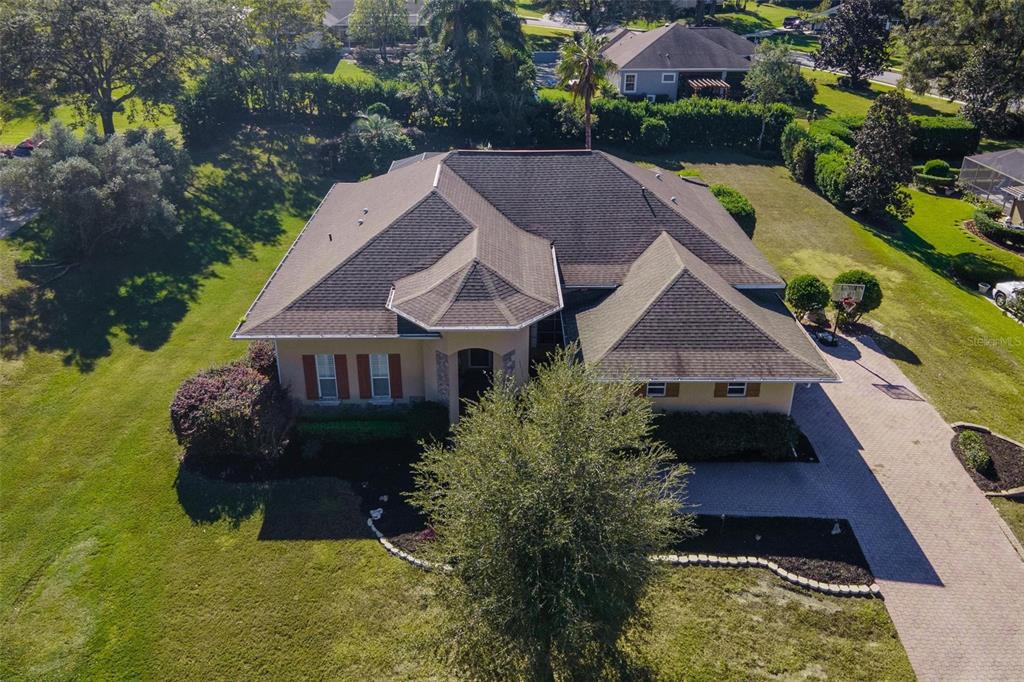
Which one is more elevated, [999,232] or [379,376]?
[999,232]

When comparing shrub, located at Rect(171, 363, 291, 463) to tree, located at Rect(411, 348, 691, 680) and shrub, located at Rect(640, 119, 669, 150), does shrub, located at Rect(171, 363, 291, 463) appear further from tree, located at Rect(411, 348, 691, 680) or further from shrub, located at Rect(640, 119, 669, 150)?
shrub, located at Rect(640, 119, 669, 150)

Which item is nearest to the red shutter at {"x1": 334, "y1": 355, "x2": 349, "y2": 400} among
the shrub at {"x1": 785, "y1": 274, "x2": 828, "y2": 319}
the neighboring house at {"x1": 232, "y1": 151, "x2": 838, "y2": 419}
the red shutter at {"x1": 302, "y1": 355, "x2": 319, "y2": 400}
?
the neighboring house at {"x1": 232, "y1": 151, "x2": 838, "y2": 419}

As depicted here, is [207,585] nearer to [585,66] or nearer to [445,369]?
[445,369]

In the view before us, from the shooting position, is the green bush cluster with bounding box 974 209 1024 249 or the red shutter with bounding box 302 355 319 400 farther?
the green bush cluster with bounding box 974 209 1024 249

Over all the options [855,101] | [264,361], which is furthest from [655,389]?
[855,101]

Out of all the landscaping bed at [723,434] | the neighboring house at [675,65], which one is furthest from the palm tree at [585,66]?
the landscaping bed at [723,434]
